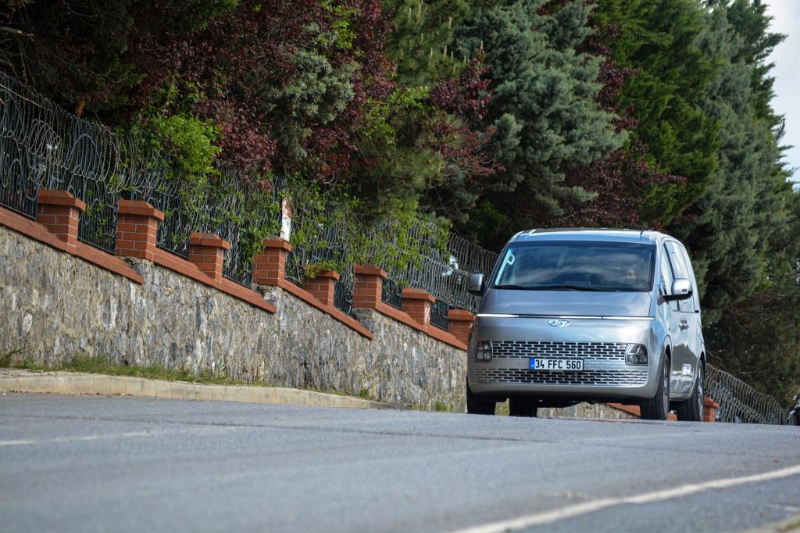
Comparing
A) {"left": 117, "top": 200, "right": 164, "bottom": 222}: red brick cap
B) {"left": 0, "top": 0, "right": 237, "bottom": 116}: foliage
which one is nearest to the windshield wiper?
{"left": 117, "top": 200, "right": 164, "bottom": 222}: red brick cap

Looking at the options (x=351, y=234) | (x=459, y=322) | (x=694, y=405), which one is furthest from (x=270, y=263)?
(x=459, y=322)

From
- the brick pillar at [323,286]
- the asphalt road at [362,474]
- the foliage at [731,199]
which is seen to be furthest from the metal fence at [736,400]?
the asphalt road at [362,474]

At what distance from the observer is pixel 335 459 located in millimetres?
8070

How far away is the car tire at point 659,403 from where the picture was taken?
15523 millimetres

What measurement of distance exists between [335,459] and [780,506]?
2.40 meters

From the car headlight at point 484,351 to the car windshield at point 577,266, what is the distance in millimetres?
883

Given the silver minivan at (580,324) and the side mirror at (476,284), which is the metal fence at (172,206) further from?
the silver minivan at (580,324)

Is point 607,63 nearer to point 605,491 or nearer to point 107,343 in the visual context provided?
point 107,343

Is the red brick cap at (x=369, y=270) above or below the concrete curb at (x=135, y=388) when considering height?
above

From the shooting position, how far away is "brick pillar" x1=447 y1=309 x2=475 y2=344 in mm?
27766

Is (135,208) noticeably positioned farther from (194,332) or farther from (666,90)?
(666,90)

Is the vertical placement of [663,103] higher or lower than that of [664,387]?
higher

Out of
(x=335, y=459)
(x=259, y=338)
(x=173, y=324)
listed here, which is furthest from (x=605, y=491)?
(x=259, y=338)

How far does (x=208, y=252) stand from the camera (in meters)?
18.7
